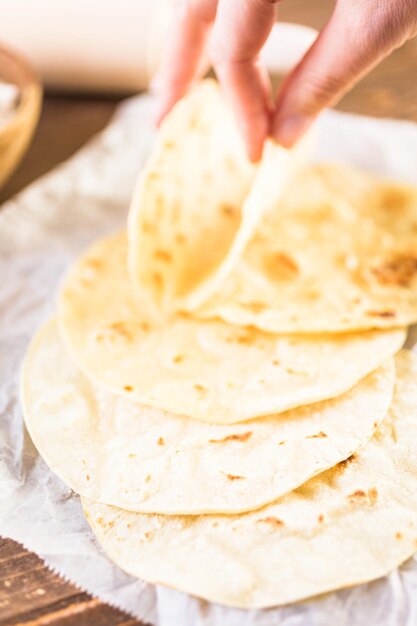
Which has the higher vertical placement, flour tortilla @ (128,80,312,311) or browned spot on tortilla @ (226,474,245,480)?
flour tortilla @ (128,80,312,311)

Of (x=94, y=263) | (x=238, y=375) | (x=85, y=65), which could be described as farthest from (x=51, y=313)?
(x=85, y=65)

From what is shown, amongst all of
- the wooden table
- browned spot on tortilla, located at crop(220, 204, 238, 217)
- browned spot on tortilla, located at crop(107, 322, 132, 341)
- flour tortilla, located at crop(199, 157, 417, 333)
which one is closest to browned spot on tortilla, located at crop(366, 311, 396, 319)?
flour tortilla, located at crop(199, 157, 417, 333)

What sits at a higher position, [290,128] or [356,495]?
[290,128]

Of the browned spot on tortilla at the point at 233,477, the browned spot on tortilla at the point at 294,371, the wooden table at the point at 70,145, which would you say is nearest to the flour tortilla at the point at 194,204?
the browned spot on tortilla at the point at 294,371

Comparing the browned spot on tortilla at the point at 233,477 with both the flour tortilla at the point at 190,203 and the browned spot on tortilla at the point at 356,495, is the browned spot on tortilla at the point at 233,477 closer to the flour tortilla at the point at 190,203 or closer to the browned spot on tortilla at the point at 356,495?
the browned spot on tortilla at the point at 356,495

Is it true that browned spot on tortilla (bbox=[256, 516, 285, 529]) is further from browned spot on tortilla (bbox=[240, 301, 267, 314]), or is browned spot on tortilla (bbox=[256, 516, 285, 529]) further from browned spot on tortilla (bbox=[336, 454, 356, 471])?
browned spot on tortilla (bbox=[240, 301, 267, 314])

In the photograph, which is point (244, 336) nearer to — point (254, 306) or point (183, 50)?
point (254, 306)
